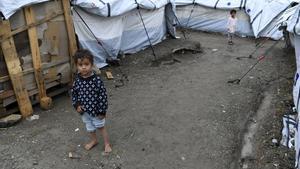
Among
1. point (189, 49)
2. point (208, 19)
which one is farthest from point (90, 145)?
point (208, 19)

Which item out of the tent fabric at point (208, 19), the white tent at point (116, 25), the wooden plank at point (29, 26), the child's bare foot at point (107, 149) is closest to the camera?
the child's bare foot at point (107, 149)

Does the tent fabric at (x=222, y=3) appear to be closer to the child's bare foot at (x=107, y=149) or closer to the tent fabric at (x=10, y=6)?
the tent fabric at (x=10, y=6)

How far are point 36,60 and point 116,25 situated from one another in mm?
4212

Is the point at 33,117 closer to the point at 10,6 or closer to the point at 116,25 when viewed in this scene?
the point at 10,6

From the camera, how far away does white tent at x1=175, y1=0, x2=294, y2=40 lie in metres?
14.4

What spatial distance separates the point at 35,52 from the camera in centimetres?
695

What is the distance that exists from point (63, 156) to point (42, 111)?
185 cm

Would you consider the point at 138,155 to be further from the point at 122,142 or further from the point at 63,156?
the point at 63,156

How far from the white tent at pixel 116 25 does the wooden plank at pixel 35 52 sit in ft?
7.99

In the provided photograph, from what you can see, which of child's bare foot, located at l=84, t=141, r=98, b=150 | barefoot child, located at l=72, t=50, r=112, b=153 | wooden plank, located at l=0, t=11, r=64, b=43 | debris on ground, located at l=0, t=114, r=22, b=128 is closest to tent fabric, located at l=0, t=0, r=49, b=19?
wooden plank, located at l=0, t=11, r=64, b=43

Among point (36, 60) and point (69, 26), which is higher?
point (69, 26)

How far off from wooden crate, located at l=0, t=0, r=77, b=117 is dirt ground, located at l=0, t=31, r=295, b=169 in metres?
0.39

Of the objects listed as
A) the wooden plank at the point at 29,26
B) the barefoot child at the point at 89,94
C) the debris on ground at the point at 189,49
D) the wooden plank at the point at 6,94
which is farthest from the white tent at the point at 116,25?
the barefoot child at the point at 89,94

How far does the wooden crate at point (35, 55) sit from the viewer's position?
6547 mm
